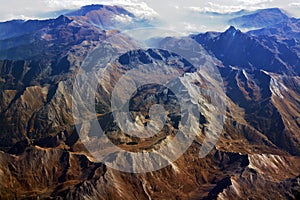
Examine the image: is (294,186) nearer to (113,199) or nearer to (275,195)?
(275,195)

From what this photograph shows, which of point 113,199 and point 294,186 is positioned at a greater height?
point 294,186

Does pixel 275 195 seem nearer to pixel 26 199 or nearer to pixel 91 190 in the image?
pixel 91 190

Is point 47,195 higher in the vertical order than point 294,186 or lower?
lower

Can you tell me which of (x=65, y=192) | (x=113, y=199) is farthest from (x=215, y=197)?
(x=65, y=192)

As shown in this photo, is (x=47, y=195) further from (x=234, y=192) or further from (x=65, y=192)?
(x=234, y=192)

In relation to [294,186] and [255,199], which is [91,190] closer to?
[255,199]

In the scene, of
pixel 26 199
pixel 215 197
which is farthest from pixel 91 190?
pixel 215 197

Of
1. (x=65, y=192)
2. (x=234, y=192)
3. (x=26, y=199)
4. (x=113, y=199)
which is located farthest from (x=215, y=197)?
(x=26, y=199)
